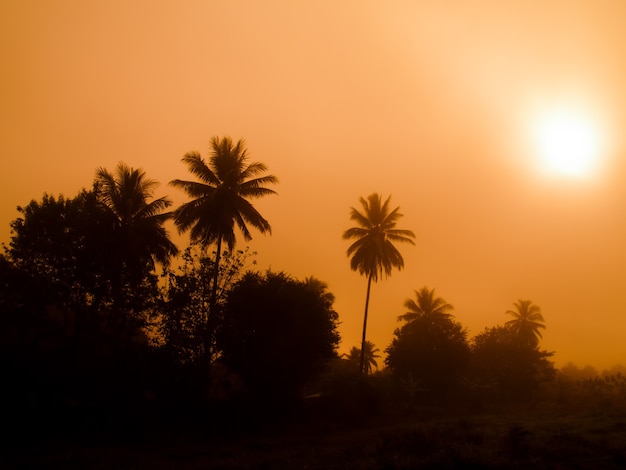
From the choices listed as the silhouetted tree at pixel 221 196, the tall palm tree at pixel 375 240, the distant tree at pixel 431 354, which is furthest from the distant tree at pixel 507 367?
the silhouetted tree at pixel 221 196

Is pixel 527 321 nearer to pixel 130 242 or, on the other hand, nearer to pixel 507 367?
pixel 507 367

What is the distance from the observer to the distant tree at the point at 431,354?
2250 inches

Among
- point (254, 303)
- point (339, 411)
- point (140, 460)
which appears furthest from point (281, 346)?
point (140, 460)

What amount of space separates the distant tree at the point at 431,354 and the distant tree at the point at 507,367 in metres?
4.27

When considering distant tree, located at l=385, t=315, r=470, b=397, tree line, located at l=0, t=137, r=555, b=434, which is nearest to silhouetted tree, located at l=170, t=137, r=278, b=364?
tree line, located at l=0, t=137, r=555, b=434

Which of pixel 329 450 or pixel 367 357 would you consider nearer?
pixel 329 450

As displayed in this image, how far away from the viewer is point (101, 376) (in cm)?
2889

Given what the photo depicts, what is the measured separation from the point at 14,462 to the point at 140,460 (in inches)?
165

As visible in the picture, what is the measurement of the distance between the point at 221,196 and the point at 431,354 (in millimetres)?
35498

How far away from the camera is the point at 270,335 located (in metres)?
30.4

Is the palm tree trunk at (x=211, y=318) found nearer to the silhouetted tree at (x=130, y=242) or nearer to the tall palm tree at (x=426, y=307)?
the silhouetted tree at (x=130, y=242)

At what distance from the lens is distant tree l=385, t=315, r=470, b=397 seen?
57.2 meters

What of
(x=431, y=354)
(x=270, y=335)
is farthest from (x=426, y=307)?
(x=270, y=335)

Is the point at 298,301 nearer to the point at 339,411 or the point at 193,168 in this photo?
the point at 339,411
